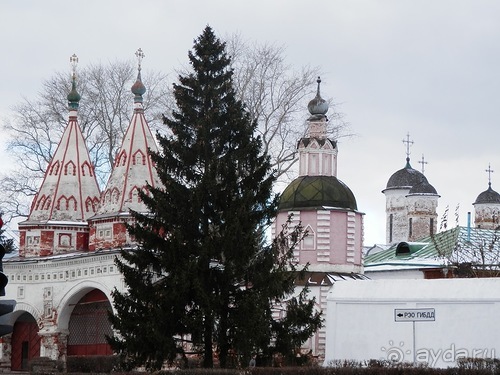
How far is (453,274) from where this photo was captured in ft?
118

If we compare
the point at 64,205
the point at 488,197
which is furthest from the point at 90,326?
the point at 488,197

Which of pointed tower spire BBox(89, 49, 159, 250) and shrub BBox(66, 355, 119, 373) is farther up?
pointed tower spire BBox(89, 49, 159, 250)

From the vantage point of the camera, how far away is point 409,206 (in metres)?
53.7

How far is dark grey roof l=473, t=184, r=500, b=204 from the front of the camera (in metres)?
56.7

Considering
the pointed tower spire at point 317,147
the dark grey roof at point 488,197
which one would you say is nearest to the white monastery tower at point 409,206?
the dark grey roof at point 488,197

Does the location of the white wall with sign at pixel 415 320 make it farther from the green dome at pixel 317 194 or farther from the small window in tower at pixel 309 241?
the green dome at pixel 317 194

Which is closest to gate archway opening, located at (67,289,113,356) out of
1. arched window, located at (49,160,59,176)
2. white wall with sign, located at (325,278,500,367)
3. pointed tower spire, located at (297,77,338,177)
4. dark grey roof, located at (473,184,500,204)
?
arched window, located at (49,160,59,176)

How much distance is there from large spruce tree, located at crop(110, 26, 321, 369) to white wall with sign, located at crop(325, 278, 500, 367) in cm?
183

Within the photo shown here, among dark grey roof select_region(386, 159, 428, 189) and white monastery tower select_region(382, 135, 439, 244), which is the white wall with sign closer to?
white monastery tower select_region(382, 135, 439, 244)

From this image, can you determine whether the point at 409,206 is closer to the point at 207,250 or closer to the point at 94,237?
the point at 94,237

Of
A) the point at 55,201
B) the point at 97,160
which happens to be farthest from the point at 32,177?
the point at 55,201

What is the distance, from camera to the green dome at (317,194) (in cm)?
3512

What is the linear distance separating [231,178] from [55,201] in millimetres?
10543

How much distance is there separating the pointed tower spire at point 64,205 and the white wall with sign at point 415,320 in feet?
31.3
